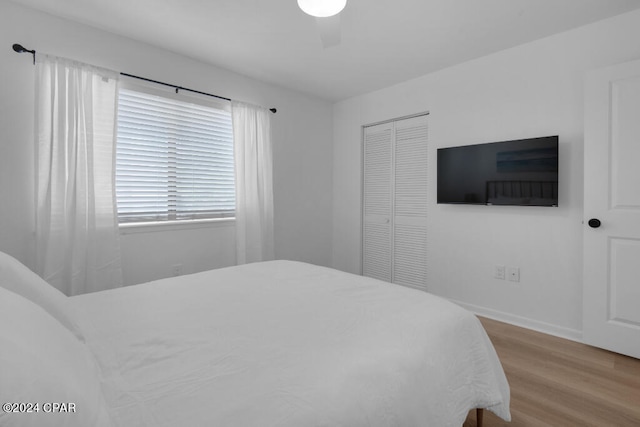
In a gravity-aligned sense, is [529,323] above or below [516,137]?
below

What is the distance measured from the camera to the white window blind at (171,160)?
8.86ft

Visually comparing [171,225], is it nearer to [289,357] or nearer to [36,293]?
[36,293]

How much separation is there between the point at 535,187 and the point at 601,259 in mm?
694

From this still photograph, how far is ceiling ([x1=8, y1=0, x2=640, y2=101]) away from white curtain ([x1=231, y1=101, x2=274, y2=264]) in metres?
0.53

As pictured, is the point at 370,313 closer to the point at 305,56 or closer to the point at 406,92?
the point at 305,56

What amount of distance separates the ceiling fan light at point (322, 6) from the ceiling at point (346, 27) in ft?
2.51

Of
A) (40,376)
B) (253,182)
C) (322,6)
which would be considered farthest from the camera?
(253,182)

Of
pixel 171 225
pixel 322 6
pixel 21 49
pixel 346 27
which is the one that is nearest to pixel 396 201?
pixel 346 27

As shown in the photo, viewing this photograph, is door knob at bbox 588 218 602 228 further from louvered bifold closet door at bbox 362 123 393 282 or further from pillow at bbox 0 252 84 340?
pillow at bbox 0 252 84 340

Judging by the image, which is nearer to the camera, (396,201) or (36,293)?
(36,293)

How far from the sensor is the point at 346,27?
2471 millimetres

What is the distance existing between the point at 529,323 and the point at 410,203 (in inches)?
63.4

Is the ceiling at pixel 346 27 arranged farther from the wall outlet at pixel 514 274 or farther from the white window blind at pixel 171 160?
the wall outlet at pixel 514 274

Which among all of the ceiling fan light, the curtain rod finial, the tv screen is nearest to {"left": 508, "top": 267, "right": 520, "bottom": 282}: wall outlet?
the tv screen
